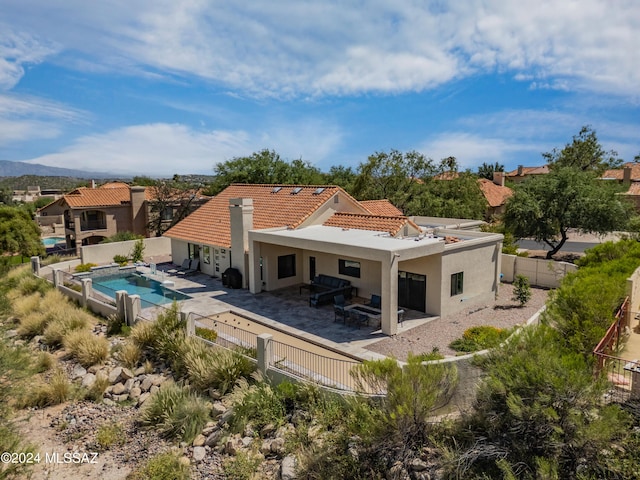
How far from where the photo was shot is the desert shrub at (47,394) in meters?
15.1

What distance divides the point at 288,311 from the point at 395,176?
77.2 ft

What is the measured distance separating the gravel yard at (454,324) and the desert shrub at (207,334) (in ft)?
18.8

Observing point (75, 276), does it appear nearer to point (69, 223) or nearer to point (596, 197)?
point (69, 223)

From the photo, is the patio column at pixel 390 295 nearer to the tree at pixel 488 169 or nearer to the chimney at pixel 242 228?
the chimney at pixel 242 228

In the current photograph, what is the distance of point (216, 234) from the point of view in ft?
89.9

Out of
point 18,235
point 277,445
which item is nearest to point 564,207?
point 277,445

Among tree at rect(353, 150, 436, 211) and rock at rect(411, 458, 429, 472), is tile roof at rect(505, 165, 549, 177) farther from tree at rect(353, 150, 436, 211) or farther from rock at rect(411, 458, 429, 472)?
rock at rect(411, 458, 429, 472)

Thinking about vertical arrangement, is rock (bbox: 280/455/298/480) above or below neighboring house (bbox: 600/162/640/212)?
below

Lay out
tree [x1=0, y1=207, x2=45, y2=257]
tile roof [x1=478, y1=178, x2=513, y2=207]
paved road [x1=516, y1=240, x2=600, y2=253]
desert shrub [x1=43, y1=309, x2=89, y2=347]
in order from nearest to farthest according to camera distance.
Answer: desert shrub [x1=43, y1=309, x2=89, y2=347] < tree [x1=0, y1=207, x2=45, y2=257] < paved road [x1=516, y1=240, x2=600, y2=253] < tile roof [x1=478, y1=178, x2=513, y2=207]

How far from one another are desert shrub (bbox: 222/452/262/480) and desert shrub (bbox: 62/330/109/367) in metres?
8.59

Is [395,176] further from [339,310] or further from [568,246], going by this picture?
[339,310]

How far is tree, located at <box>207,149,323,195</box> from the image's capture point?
4506 cm

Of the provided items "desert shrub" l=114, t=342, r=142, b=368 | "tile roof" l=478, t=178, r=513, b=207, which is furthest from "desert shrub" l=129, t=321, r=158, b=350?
"tile roof" l=478, t=178, r=513, b=207

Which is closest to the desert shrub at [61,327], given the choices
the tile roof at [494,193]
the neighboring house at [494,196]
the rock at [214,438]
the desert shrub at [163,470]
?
the desert shrub at [163,470]
